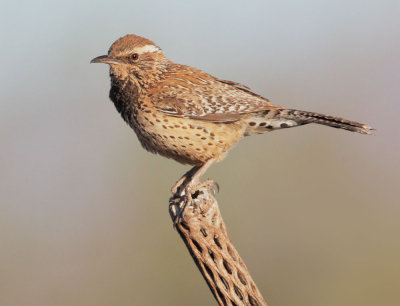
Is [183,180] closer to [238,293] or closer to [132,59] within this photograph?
[132,59]

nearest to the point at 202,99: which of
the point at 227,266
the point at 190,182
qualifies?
the point at 190,182

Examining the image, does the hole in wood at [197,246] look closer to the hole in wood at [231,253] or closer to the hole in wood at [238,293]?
the hole in wood at [231,253]

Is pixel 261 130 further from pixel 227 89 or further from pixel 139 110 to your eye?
pixel 139 110

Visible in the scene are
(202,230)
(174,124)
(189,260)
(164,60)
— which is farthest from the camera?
(189,260)

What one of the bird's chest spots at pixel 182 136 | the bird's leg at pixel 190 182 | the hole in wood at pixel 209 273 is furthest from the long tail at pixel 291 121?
the hole in wood at pixel 209 273

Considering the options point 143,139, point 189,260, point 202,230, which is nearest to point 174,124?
point 143,139

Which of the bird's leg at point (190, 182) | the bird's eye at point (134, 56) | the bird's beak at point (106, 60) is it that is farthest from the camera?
the bird's eye at point (134, 56)
